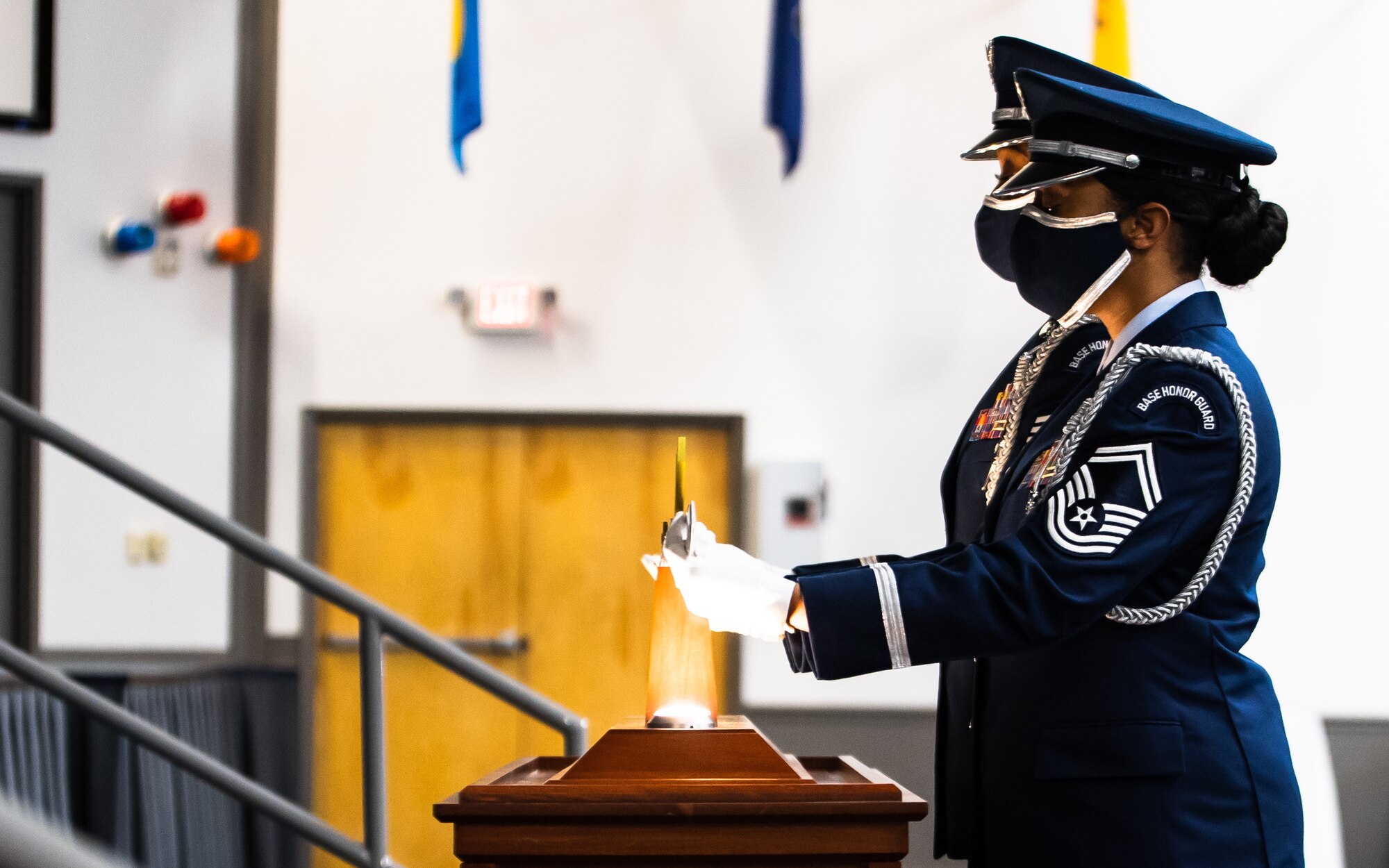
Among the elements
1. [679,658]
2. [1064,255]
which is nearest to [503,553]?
[679,658]

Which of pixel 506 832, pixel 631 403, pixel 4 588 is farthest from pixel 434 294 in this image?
pixel 506 832

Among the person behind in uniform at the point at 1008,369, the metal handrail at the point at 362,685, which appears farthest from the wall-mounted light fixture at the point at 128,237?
the person behind in uniform at the point at 1008,369

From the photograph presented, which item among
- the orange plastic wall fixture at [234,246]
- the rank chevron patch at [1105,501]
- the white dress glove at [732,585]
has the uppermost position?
the orange plastic wall fixture at [234,246]

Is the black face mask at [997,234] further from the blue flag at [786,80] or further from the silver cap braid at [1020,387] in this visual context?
the blue flag at [786,80]

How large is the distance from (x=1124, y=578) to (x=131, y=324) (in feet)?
13.0

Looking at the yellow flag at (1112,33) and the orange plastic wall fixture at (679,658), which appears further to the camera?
the yellow flag at (1112,33)

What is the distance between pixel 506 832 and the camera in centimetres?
115

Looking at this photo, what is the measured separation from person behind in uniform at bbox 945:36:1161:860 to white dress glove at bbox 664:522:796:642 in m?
0.33

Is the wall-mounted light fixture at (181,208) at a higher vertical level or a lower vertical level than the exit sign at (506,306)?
higher

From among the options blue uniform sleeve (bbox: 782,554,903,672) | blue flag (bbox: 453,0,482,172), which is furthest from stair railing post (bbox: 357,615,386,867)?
blue flag (bbox: 453,0,482,172)

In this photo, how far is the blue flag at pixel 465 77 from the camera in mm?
4070

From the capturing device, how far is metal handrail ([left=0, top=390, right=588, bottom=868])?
219cm

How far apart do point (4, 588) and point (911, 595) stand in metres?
4.02

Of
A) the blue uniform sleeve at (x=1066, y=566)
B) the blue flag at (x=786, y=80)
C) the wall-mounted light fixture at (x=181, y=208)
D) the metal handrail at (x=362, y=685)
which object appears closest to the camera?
the blue uniform sleeve at (x=1066, y=566)
